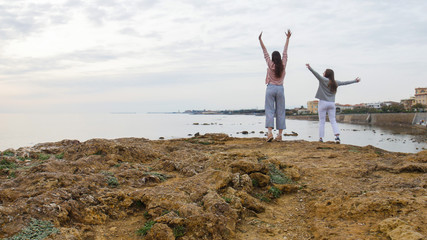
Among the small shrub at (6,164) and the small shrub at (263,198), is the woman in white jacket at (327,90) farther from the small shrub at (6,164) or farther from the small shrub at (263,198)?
the small shrub at (6,164)

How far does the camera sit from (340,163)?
6598 millimetres

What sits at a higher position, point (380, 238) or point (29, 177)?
point (29, 177)

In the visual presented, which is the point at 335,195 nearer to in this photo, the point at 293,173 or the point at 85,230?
the point at 293,173

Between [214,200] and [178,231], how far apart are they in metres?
0.71

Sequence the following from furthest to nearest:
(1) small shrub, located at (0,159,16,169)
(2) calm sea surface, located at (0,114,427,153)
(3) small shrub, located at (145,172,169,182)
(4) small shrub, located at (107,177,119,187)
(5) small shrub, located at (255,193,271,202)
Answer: (2) calm sea surface, located at (0,114,427,153) < (1) small shrub, located at (0,159,16,169) < (3) small shrub, located at (145,172,169,182) < (5) small shrub, located at (255,193,271,202) < (4) small shrub, located at (107,177,119,187)

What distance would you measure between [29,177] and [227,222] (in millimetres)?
2882

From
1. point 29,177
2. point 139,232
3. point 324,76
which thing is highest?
point 324,76

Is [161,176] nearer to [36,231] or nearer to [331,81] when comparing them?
[36,231]

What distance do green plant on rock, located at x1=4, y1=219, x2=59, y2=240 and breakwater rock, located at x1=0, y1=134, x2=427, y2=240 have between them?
0.06 ft

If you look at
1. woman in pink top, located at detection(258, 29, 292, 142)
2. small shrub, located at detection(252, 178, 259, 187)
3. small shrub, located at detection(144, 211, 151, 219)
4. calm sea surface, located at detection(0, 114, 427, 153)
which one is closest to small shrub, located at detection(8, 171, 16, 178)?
small shrub, located at detection(144, 211, 151, 219)

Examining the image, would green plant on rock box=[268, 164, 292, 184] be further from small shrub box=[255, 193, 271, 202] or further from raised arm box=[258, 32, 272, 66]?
raised arm box=[258, 32, 272, 66]

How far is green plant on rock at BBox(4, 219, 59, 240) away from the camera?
302 cm

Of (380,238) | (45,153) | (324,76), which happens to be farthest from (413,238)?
(324,76)

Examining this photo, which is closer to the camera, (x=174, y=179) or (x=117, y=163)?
(x=174, y=179)
